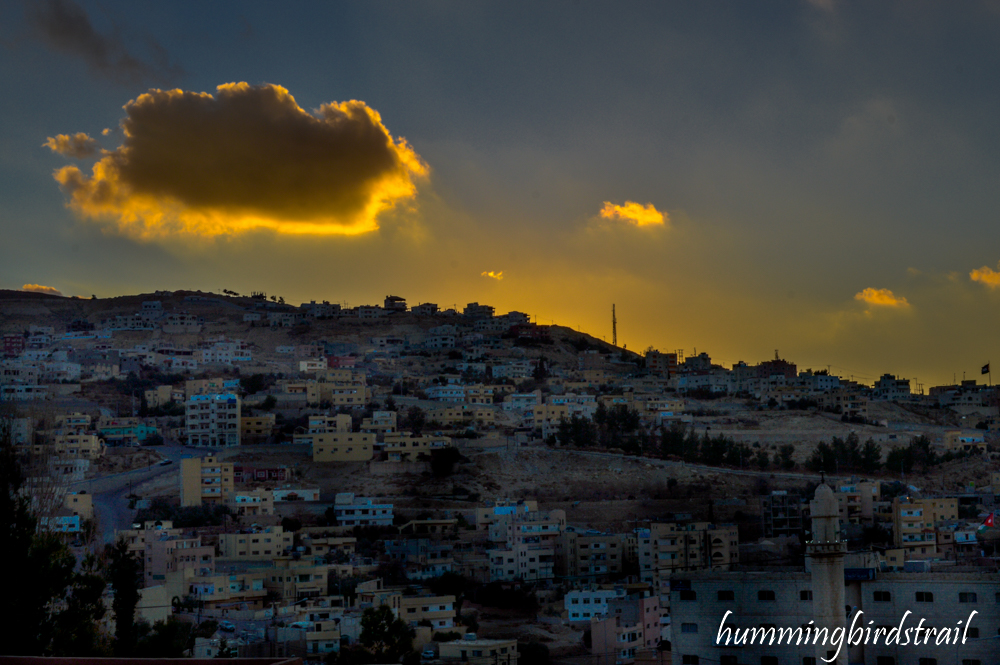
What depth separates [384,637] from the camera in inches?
906

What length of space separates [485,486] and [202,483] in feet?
37.4

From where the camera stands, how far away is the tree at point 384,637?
2292 centimetres

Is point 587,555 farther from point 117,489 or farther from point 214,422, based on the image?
point 214,422

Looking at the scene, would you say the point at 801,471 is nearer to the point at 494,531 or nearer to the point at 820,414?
the point at 820,414

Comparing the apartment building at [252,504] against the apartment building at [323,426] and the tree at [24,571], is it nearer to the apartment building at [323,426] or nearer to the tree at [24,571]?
the apartment building at [323,426]

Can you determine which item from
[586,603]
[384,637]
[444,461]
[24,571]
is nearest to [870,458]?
[444,461]

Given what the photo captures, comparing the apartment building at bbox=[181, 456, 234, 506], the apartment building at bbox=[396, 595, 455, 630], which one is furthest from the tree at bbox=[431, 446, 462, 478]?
the apartment building at bbox=[396, 595, 455, 630]

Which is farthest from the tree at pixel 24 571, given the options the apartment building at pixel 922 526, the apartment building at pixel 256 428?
the apartment building at pixel 256 428

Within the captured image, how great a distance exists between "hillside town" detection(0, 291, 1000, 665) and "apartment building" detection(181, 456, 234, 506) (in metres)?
0.10

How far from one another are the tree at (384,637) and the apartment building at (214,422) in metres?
29.9

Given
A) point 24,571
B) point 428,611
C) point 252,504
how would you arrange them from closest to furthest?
point 24,571
point 428,611
point 252,504

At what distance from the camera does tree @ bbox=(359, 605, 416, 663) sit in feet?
75.2

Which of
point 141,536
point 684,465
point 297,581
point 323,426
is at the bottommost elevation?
point 297,581

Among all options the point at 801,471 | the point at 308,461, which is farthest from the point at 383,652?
the point at 801,471
